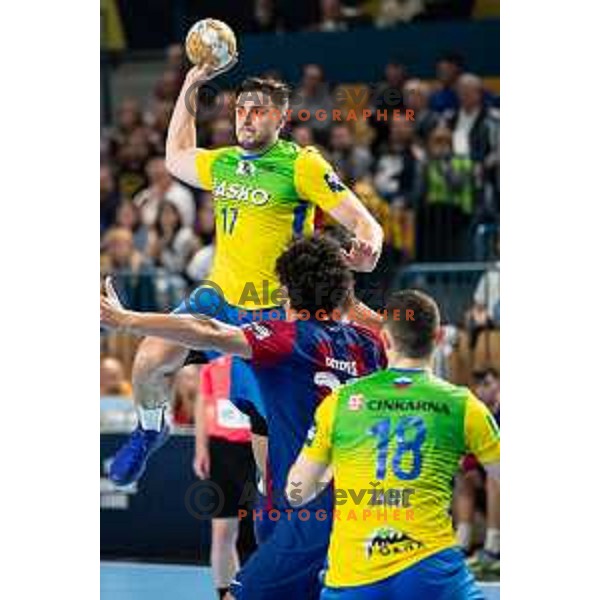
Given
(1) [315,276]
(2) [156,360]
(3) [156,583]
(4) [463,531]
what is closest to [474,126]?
(4) [463,531]

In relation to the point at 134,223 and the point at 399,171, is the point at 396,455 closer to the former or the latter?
the point at 399,171

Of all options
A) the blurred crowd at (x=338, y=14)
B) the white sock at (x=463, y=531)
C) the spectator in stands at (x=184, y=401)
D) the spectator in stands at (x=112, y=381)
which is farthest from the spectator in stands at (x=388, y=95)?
the white sock at (x=463, y=531)

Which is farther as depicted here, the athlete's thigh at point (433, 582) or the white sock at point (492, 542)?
the white sock at point (492, 542)

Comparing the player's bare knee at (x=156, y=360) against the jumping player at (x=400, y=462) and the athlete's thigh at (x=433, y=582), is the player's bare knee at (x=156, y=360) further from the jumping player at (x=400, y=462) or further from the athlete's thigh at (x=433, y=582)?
Result: the athlete's thigh at (x=433, y=582)

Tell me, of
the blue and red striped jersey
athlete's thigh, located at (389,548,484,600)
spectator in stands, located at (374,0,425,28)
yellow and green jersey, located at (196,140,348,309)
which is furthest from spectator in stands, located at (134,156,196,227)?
athlete's thigh, located at (389,548,484,600)

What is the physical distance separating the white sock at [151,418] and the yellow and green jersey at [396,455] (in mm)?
2766

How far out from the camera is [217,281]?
9.12 meters

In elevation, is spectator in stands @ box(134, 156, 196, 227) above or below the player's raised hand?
above

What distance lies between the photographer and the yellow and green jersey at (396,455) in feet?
22.1

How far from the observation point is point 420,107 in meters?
15.2

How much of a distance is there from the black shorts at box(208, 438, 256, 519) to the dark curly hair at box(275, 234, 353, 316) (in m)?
4.21

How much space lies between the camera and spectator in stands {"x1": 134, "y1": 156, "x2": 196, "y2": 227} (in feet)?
46.9

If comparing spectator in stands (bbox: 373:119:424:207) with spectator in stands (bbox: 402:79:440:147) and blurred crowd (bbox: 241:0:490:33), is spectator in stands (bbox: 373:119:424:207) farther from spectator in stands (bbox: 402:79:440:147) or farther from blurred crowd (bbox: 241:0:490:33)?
blurred crowd (bbox: 241:0:490:33)
